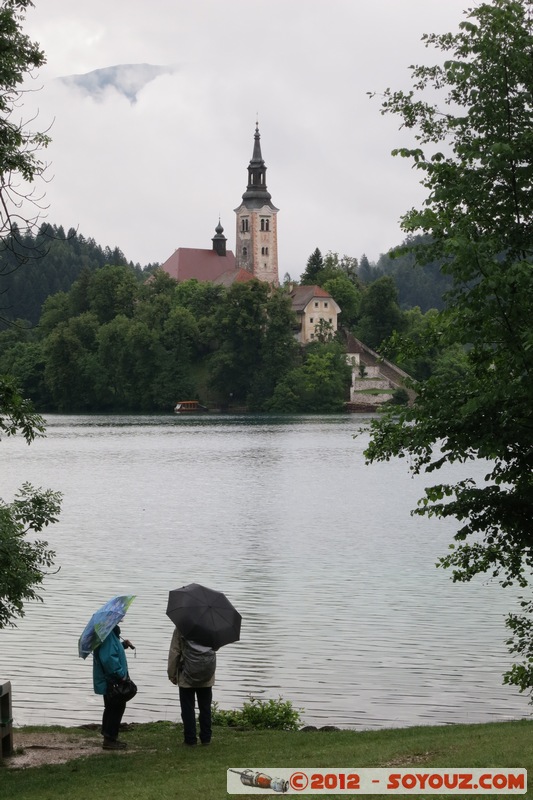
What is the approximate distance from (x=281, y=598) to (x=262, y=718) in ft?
38.0

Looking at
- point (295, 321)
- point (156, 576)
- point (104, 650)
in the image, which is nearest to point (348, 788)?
point (104, 650)

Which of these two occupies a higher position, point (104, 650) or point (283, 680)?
point (104, 650)

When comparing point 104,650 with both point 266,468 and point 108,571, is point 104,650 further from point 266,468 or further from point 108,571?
point 266,468

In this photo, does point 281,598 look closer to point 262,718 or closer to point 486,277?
point 262,718

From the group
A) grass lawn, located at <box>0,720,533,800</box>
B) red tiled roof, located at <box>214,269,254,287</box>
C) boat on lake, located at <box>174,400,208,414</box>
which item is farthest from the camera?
red tiled roof, located at <box>214,269,254,287</box>

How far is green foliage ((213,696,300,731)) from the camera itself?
48.7ft

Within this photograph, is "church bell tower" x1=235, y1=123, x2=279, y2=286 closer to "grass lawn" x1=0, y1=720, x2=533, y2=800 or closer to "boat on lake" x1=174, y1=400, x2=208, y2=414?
"boat on lake" x1=174, y1=400, x2=208, y2=414

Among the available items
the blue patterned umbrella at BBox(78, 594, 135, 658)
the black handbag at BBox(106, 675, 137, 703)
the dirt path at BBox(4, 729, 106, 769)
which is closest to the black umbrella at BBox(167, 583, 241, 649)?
the blue patterned umbrella at BBox(78, 594, 135, 658)

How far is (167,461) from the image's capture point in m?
69.9

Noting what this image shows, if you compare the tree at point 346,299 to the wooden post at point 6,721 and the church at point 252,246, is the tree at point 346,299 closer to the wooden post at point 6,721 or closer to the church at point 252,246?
the church at point 252,246

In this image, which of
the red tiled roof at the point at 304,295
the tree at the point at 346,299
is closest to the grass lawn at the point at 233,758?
the red tiled roof at the point at 304,295

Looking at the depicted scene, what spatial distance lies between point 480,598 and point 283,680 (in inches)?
336

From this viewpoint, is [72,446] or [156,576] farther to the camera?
[72,446]

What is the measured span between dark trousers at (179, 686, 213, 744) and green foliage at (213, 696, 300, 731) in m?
1.95
